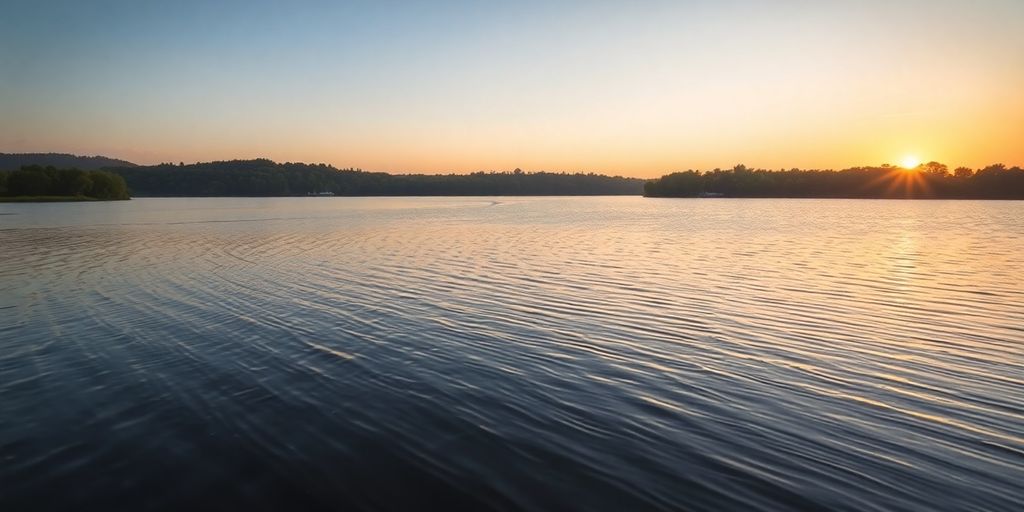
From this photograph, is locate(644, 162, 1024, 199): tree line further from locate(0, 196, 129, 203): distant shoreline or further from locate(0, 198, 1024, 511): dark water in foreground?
locate(0, 196, 129, 203): distant shoreline

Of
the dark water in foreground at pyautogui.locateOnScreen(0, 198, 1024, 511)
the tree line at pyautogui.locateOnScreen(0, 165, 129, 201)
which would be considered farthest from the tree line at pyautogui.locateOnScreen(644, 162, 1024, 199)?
the tree line at pyautogui.locateOnScreen(0, 165, 129, 201)

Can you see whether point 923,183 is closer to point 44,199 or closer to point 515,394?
point 515,394

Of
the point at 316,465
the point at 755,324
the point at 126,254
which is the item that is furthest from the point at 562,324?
the point at 126,254

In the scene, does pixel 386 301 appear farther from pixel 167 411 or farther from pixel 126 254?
pixel 126 254

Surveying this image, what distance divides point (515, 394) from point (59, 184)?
626 ft

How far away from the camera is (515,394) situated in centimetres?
951

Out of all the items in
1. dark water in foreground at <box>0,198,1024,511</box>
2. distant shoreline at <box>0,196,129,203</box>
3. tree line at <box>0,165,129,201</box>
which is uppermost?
tree line at <box>0,165,129,201</box>

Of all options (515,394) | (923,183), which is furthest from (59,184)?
(923,183)

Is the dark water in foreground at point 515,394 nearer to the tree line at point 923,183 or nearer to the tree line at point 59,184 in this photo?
the tree line at point 59,184

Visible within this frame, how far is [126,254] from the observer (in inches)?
1241

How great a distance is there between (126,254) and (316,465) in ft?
105

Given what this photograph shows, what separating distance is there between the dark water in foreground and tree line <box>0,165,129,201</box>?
167 meters

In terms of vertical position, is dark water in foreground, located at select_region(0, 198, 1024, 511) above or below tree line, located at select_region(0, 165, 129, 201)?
below

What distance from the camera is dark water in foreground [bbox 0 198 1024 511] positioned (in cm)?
643
